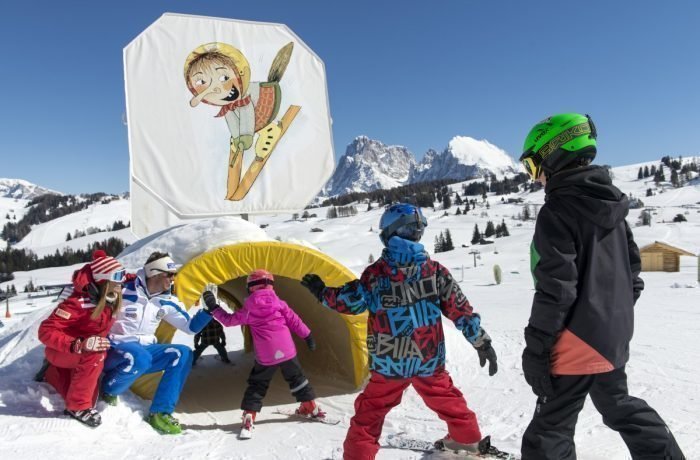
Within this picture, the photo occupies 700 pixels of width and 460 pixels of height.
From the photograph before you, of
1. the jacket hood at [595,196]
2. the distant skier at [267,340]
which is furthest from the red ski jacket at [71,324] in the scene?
the jacket hood at [595,196]

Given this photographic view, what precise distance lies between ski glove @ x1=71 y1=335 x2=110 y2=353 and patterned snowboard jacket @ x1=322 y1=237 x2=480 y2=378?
1987 mm

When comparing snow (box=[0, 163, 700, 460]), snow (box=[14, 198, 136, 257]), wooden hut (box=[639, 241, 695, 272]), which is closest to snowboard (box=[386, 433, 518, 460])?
snow (box=[0, 163, 700, 460])

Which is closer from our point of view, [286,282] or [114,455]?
[114,455]

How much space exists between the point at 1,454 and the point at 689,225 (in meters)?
86.1

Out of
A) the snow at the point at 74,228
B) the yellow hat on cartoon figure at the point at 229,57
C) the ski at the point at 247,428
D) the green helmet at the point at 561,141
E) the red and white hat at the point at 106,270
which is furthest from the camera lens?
the snow at the point at 74,228

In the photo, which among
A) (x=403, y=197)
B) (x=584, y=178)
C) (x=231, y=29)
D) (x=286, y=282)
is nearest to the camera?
(x=584, y=178)

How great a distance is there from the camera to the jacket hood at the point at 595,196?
218 cm

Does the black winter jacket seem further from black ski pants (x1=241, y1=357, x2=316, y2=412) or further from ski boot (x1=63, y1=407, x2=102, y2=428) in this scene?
ski boot (x1=63, y1=407, x2=102, y2=428)

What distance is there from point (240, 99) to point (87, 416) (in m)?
3.88

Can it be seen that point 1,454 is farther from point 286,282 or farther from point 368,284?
point 286,282

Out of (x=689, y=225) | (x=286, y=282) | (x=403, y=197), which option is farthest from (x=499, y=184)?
(x=286, y=282)

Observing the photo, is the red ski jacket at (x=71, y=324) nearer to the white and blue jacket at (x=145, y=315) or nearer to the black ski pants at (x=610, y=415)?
the white and blue jacket at (x=145, y=315)

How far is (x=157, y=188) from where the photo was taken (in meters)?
5.54

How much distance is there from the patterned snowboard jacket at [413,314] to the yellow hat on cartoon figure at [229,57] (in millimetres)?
3860
